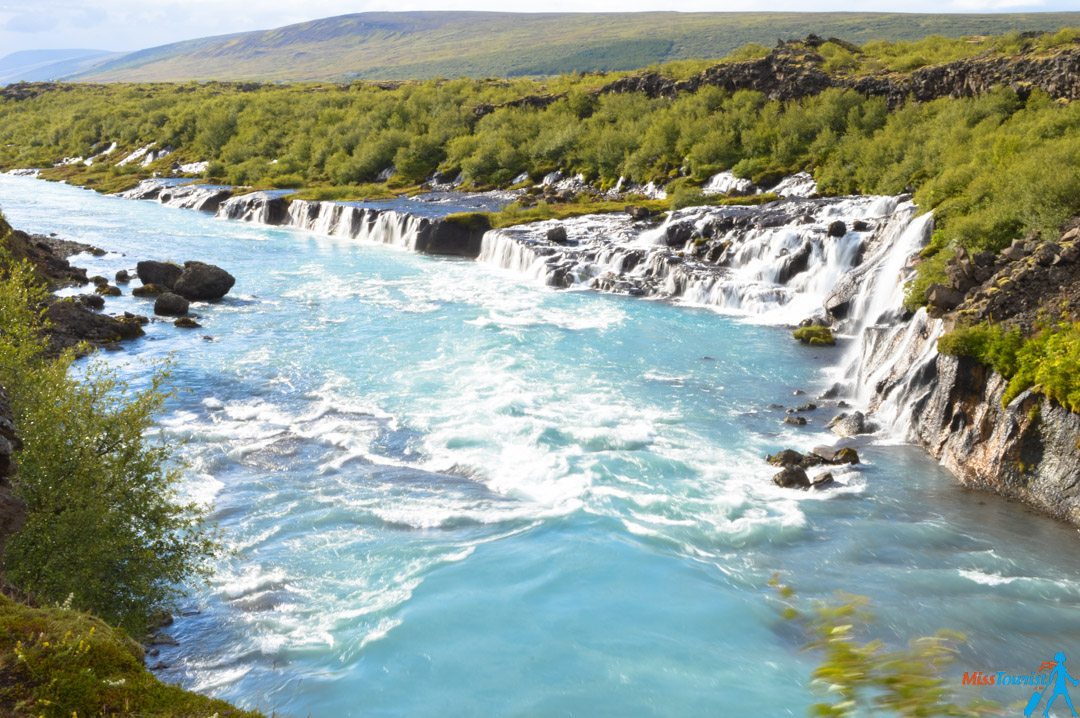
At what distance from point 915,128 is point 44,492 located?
5901 cm

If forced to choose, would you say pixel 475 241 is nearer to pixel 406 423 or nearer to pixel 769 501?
pixel 406 423

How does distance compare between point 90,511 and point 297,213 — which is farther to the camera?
point 297,213

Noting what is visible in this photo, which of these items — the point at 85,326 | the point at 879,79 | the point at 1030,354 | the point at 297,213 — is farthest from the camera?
the point at 297,213

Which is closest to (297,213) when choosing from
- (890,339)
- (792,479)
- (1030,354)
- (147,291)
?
(147,291)

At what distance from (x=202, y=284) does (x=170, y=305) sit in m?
4.02

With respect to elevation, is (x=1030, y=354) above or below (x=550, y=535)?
above

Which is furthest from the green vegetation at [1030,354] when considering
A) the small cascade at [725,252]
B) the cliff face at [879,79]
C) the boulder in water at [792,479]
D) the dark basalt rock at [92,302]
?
the dark basalt rock at [92,302]

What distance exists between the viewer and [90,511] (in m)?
14.6

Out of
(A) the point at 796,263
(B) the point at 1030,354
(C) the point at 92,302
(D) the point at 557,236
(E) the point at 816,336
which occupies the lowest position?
(E) the point at 816,336

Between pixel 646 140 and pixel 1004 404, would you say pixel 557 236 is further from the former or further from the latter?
pixel 1004 404

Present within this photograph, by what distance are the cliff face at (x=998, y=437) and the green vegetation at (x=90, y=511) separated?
752 inches

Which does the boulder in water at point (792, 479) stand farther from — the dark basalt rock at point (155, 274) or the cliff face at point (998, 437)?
the dark basalt rock at point (155, 274)

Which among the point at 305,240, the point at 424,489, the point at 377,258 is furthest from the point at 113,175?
the point at 424,489

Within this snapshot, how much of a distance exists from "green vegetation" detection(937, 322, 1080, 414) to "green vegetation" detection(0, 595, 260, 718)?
20419mm
